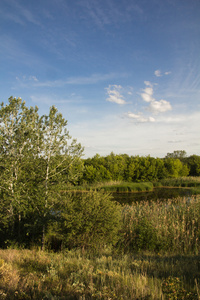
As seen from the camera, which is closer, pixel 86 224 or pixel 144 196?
pixel 86 224

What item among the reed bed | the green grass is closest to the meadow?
the green grass

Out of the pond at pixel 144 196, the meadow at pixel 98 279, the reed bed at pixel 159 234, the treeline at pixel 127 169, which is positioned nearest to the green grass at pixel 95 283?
the meadow at pixel 98 279

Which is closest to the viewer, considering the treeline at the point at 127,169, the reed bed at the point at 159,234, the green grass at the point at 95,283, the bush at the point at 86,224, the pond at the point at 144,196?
the green grass at the point at 95,283

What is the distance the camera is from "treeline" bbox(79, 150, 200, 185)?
35812mm

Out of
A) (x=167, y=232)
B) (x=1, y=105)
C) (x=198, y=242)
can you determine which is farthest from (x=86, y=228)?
(x=1, y=105)

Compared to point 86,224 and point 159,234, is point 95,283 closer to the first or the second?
point 86,224

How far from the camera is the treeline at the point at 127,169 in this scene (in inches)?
1410

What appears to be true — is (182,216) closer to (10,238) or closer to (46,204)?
(46,204)

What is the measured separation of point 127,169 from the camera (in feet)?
129

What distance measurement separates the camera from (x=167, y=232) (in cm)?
779

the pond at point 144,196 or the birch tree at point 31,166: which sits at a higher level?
the birch tree at point 31,166

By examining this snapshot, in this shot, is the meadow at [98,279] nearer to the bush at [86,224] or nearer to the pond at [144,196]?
the bush at [86,224]

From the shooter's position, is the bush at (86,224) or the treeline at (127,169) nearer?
the bush at (86,224)

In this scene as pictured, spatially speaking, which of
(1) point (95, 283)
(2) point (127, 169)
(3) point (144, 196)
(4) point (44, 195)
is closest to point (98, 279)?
(1) point (95, 283)
